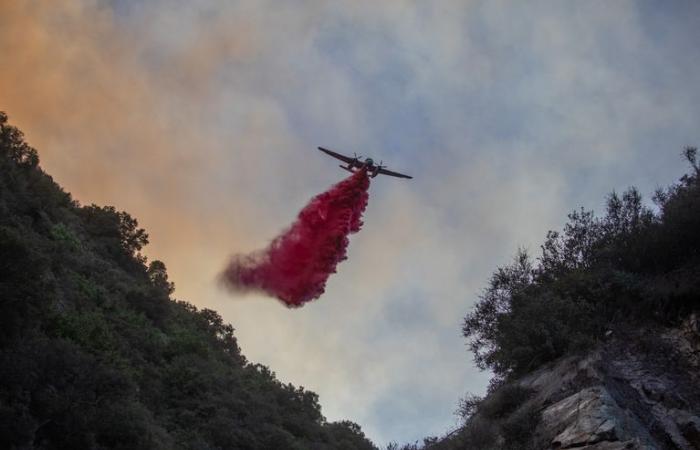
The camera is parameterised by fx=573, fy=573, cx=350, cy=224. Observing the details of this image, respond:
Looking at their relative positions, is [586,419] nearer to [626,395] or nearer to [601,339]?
[626,395]

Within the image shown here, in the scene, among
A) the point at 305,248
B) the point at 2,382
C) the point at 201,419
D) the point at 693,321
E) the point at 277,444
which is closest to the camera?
the point at 2,382

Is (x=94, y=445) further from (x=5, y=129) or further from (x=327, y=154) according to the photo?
(x=5, y=129)

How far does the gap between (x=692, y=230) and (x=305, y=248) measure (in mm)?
24448

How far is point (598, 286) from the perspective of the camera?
23438 mm

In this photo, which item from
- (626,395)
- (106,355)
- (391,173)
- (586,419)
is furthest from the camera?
(391,173)

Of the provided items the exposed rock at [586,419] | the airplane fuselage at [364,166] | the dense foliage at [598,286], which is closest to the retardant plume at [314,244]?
the airplane fuselage at [364,166]

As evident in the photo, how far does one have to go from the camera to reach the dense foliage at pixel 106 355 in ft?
59.8

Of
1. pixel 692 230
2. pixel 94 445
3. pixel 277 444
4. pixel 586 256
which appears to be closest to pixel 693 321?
pixel 692 230

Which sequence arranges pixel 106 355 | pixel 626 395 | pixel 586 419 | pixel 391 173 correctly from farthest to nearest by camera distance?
pixel 391 173 → pixel 106 355 → pixel 626 395 → pixel 586 419

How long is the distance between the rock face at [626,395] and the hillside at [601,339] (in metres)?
0.04

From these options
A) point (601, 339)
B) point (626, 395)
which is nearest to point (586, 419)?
point (626, 395)

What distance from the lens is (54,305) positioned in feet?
86.9

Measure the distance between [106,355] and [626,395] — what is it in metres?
21.5

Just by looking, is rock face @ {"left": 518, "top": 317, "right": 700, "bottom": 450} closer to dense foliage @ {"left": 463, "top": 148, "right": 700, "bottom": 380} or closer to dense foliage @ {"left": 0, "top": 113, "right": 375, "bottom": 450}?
dense foliage @ {"left": 463, "top": 148, "right": 700, "bottom": 380}
